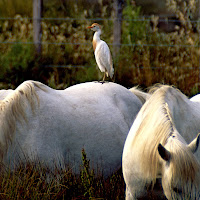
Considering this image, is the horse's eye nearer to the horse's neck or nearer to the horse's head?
the horse's head

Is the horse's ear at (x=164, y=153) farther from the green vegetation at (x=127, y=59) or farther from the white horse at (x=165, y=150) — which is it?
the green vegetation at (x=127, y=59)

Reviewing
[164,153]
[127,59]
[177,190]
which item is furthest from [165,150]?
[127,59]

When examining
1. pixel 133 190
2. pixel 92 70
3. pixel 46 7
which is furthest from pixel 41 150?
pixel 46 7

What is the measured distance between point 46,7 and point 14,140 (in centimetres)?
780

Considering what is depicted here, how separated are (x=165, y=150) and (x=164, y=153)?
0.02m

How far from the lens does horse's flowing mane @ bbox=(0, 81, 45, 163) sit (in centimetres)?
253

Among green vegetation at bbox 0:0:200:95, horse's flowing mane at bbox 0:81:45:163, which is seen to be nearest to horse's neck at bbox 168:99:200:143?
horse's flowing mane at bbox 0:81:45:163

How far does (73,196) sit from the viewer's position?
8.30ft

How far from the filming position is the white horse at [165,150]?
1810 millimetres

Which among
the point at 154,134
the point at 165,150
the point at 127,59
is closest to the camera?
the point at 165,150

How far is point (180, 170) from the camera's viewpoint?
5.89ft

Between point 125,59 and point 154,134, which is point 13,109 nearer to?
point 154,134

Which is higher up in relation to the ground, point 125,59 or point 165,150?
point 165,150

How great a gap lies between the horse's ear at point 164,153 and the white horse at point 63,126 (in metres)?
1.00
